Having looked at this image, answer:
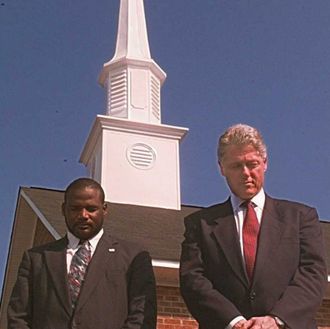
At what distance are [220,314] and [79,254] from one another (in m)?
0.93

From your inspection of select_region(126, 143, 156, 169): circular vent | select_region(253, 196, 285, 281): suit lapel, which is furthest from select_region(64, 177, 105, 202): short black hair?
select_region(126, 143, 156, 169): circular vent

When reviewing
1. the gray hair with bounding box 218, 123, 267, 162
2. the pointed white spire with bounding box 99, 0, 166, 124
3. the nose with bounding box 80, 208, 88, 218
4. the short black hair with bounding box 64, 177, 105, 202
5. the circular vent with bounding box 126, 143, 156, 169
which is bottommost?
the nose with bounding box 80, 208, 88, 218

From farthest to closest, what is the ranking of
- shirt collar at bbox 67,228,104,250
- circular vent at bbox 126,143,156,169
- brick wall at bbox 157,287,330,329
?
circular vent at bbox 126,143,156,169 < brick wall at bbox 157,287,330,329 < shirt collar at bbox 67,228,104,250

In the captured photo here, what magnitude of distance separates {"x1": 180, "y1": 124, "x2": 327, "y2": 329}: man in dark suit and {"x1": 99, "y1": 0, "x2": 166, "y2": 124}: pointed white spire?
12817 millimetres

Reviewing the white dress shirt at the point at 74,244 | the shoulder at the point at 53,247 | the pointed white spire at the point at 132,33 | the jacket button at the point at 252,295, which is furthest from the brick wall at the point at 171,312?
the pointed white spire at the point at 132,33

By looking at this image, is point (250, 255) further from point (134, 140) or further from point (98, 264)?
point (134, 140)

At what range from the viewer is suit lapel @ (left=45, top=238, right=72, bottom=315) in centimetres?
446

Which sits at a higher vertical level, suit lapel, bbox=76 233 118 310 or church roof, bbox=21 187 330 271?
church roof, bbox=21 187 330 271

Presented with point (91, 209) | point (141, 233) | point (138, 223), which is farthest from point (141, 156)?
point (91, 209)

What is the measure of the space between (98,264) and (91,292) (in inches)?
7.1

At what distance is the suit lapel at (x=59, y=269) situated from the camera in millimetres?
4461

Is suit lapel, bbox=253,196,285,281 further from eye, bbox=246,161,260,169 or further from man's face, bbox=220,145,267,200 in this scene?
eye, bbox=246,161,260,169

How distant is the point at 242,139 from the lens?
452cm

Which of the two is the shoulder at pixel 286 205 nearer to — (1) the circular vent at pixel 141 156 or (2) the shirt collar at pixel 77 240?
(2) the shirt collar at pixel 77 240
